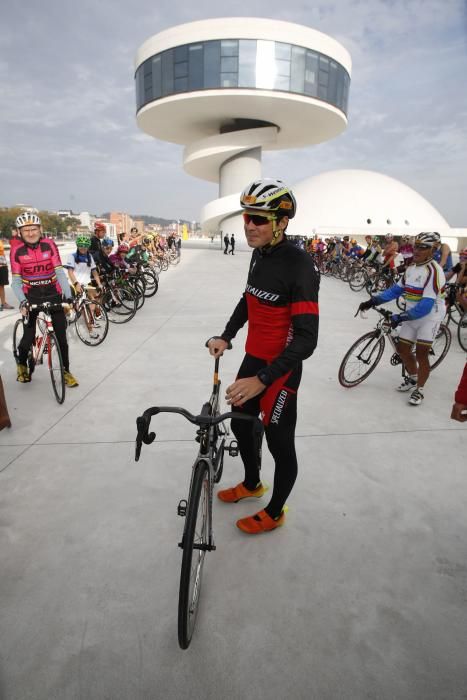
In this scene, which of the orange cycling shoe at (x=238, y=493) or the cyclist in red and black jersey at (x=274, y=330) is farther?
the orange cycling shoe at (x=238, y=493)

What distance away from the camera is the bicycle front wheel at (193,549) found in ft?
5.39

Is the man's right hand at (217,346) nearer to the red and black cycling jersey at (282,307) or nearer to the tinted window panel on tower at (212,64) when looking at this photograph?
the red and black cycling jersey at (282,307)

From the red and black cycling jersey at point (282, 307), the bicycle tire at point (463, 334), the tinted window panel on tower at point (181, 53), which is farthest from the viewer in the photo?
the tinted window panel on tower at point (181, 53)

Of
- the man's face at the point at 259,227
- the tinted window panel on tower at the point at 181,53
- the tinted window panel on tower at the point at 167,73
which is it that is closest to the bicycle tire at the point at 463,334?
the man's face at the point at 259,227

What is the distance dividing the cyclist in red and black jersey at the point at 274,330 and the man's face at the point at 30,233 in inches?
115

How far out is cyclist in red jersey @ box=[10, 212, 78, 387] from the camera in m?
4.28

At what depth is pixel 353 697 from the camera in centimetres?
170

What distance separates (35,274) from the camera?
4398 millimetres

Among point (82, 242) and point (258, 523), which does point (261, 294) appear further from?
point (82, 242)

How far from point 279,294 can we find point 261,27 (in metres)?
44.3

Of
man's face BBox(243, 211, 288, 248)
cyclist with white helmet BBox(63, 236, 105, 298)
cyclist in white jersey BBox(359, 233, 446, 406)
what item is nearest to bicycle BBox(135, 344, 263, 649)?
man's face BBox(243, 211, 288, 248)

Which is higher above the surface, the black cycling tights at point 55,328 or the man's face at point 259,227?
the man's face at point 259,227

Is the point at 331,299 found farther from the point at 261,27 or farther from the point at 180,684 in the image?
the point at 261,27

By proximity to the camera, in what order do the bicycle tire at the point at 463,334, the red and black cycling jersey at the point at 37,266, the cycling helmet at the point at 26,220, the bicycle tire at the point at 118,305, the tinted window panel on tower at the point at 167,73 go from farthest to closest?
the tinted window panel on tower at the point at 167,73
the bicycle tire at the point at 118,305
the bicycle tire at the point at 463,334
the red and black cycling jersey at the point at 37,266
the cycling helmet at the point at 26,220
